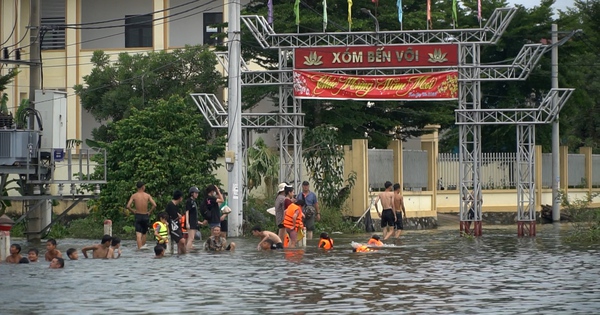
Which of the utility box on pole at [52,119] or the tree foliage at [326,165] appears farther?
the tree foliage at [326,165]

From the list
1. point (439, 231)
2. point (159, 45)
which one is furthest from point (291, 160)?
point (159, 45)

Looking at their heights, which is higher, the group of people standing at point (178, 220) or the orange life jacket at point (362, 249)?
the group of people standing at point (178, 220)

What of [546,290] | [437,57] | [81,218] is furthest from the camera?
[81,218]

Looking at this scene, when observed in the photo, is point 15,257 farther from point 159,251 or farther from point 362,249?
point 362,249

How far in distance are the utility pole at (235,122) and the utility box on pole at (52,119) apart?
5476 millimetres

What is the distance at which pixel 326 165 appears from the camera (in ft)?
131

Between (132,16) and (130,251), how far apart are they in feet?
89.7

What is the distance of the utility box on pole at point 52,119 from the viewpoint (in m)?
32.1

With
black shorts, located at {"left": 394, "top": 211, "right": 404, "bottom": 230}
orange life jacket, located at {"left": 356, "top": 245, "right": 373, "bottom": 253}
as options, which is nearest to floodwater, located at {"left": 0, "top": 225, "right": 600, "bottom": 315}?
orange life jacket, located at {"left": 356, "top": 245, "right": 373, "bottom": 253}

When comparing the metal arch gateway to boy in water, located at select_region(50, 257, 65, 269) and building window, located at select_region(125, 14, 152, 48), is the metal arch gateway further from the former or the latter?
building window, located at select_region(125, 14, 152, 48)

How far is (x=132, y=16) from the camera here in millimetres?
54938

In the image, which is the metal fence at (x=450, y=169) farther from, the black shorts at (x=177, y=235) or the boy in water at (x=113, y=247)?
the boy in water at (x=113, y=247)

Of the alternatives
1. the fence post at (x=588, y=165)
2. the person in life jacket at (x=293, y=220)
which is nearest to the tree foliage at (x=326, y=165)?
the person in life jacket at (x=293, y=220)

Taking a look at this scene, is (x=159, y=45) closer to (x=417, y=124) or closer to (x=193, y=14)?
(x=193, y=14)
